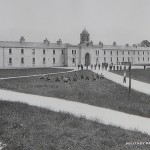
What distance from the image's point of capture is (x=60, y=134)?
9.16 metres

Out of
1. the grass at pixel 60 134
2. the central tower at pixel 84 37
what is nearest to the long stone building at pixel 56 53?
the central tower at pixel 84 37

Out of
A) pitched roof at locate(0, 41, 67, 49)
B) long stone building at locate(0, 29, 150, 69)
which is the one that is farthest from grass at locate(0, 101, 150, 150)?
pitched roof at locate(0, 41, 67, 49)

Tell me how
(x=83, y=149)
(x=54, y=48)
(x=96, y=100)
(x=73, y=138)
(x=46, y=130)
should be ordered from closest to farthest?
(x=83, y=149), (x=73, y=138), (x=46, y=130), (x=96, y=100), (x=54, y=48)

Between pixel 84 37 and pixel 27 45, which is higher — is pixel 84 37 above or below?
above

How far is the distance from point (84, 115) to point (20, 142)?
4.33 meters

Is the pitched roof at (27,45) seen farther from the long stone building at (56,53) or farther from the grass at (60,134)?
the grass at (60,134)

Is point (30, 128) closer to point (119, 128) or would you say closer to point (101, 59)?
point (119, 128)

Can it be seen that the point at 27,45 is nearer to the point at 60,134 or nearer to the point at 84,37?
the point at 84,37

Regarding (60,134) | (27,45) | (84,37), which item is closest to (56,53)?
(27,45)

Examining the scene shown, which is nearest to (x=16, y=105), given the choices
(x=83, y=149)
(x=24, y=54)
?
(x=83, y=149)

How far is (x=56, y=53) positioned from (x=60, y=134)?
6450 centimetres

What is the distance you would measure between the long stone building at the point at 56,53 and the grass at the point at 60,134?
171ft

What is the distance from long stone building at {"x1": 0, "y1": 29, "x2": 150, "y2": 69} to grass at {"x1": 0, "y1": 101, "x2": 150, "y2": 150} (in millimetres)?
52044

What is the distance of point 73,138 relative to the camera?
880 centimetres
